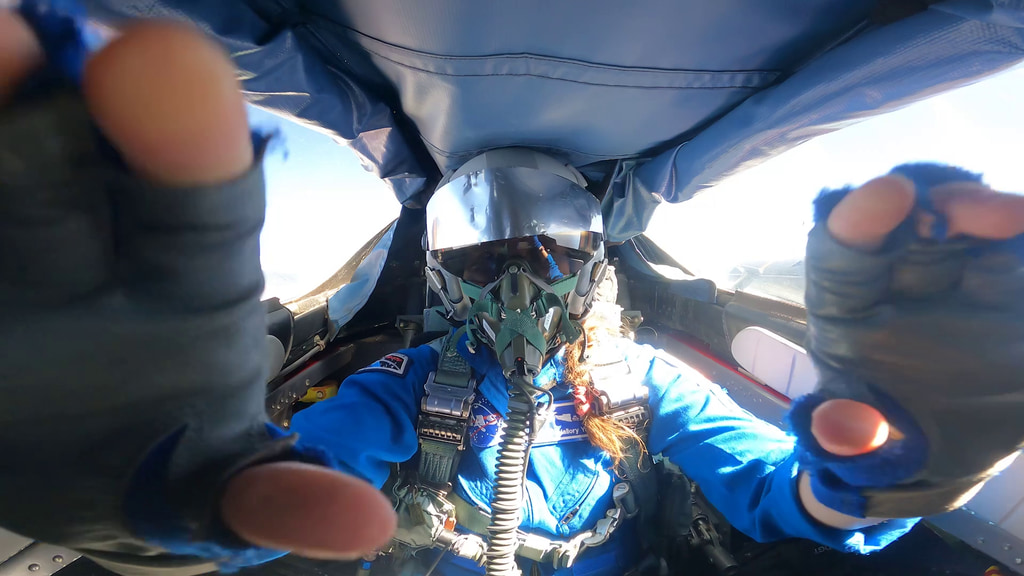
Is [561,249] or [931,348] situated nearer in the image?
[931,348]

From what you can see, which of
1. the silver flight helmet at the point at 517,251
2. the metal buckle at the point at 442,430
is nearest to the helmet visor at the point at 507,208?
the silver flight helmet at the point at 517,251

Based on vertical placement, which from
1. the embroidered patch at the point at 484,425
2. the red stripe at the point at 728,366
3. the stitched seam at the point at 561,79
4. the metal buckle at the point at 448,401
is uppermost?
the stitched seam at the point at 561,79

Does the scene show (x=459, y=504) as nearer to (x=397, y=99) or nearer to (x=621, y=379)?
(x=621, y=379)

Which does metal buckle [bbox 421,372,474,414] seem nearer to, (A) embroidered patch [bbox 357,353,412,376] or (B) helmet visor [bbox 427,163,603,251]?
(A) embroidered patch [bbox 357,353,412,376]

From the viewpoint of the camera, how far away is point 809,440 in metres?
0.51

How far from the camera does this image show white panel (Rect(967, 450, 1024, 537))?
796mm

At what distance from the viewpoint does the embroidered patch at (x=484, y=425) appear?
107 centimetres

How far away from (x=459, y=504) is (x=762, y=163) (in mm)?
1042

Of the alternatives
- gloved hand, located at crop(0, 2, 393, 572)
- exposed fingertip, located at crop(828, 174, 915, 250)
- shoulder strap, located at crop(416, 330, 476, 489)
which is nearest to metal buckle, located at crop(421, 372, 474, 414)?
shoulder strap, located at crop(416, 330, 476, 489)

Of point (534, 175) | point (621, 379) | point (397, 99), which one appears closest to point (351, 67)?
point (397, 99)

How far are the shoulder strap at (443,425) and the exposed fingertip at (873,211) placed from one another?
0.81 m

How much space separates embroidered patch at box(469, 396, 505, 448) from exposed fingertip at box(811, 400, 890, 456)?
0.71 m

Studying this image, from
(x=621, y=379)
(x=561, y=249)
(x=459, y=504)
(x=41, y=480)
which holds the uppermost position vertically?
(x=561, y=249)

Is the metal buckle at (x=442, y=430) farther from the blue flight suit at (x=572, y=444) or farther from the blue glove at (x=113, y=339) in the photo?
the blue glove at (x=113, y=339)
